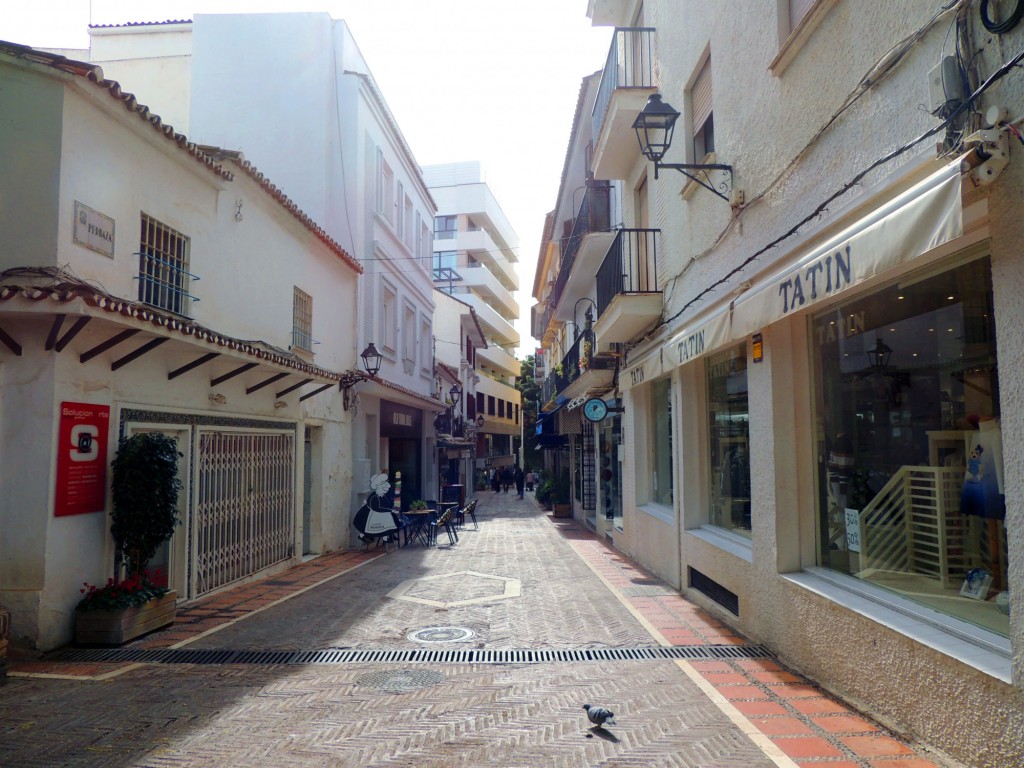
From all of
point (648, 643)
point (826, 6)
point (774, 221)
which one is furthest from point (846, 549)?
point (826, 6)

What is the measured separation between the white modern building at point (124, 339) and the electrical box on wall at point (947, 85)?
19.6 feet

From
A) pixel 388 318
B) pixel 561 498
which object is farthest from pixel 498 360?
pixel 388 318

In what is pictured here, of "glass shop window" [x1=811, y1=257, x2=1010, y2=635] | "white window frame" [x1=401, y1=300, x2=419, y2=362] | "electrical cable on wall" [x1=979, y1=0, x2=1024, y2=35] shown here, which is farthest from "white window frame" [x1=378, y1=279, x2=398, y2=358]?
"electrical cable on wall" [x1=979, y1=0, x2=1024, y2=35]

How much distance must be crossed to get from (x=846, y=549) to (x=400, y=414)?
14.9 m

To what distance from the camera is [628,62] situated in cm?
1180

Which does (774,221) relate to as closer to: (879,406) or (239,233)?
(879,406)

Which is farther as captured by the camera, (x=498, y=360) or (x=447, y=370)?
(x=498, y=360)

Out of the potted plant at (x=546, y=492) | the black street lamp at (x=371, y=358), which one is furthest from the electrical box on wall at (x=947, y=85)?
the potted plant at (x=546, y=492)

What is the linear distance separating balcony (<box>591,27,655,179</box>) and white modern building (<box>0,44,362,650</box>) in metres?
5.09

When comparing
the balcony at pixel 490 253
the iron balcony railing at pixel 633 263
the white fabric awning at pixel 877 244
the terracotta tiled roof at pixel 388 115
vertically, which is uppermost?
the balcony at pixel 490 253

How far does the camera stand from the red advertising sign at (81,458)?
21.4 feet

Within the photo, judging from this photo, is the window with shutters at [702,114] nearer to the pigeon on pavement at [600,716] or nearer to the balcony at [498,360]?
the pigeon on pavement at [600,716]

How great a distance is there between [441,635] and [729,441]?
3723 mm

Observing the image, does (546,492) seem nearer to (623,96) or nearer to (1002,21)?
(623,96)
